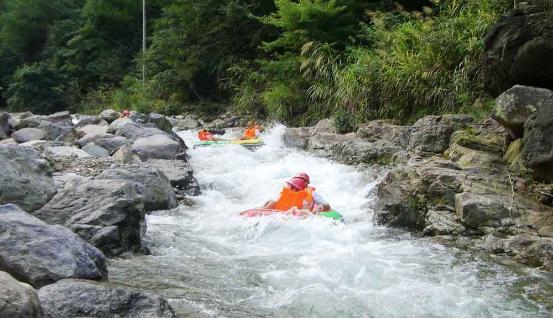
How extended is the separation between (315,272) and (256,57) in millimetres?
13449

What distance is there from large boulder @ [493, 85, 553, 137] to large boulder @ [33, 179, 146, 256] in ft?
13.6

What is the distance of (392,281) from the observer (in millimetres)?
4531

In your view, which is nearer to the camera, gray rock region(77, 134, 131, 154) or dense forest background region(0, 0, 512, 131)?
dense forest background region(0, 0, 512, 131)

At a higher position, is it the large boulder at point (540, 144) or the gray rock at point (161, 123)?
the large boulder at point (540, 144)

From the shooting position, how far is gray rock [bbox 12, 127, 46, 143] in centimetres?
1110

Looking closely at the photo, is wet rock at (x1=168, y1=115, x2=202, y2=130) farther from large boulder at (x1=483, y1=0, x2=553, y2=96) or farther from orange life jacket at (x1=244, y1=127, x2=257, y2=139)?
large boulder at (x1=483, y1=0, x2=553, y2=96)

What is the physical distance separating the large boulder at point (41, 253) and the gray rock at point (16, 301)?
69 cm

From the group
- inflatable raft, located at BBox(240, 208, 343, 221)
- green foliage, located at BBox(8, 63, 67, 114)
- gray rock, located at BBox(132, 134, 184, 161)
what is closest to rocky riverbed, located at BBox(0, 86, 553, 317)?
inflatable raft, located at BBox(240, 208, 343, 221)

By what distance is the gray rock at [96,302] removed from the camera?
3219 mm

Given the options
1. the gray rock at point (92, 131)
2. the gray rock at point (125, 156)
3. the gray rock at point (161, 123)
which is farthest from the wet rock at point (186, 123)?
the gray rock at point (125, 156)

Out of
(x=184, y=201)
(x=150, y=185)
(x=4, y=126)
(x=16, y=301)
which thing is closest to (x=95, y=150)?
(x=184, y=201)

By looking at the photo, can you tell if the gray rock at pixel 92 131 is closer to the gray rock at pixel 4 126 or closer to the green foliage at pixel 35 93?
the gray rock at pixel 4 126

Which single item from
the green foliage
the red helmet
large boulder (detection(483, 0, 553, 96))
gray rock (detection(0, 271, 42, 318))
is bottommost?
the green foliage

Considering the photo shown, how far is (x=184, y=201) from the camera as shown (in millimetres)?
7684
